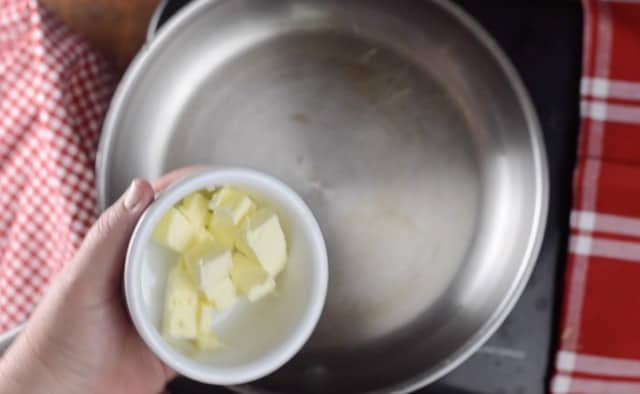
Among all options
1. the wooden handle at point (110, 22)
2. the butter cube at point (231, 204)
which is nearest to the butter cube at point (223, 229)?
the butter cube at point (231, 204)

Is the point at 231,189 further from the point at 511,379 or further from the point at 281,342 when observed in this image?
the point at 511,379

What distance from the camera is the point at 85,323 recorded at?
1.38 feet

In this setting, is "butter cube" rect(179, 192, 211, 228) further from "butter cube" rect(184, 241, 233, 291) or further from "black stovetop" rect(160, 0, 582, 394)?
"black stovetop" rect(160, 0, 582, 394)

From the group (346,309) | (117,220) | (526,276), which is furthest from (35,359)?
(526,276)

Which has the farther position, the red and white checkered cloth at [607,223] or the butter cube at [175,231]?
the red and white checkered cloth at [607,223]

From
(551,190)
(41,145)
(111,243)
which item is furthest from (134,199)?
(551,190)

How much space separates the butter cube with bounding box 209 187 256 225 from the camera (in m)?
0.36

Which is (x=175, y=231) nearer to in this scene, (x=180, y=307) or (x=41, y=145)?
(x=180, y=307)

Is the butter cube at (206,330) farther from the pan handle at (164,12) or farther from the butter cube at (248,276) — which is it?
the pan handle at (164,12)

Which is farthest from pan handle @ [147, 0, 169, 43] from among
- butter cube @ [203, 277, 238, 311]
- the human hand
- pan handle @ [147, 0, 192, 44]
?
butter cube @ [203, 277, 238, 311]

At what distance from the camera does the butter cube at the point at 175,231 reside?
36 centimetres

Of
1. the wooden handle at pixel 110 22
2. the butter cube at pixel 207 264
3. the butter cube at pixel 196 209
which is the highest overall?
the wooden handle at pixel 110 22

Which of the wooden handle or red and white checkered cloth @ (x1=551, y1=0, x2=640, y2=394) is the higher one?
the wooden handle

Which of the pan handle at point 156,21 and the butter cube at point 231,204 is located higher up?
the pan handle at point 156,21
